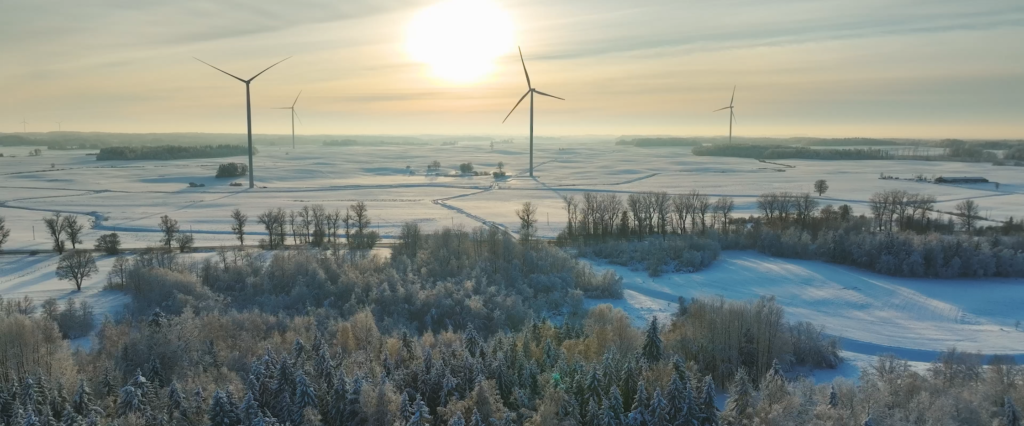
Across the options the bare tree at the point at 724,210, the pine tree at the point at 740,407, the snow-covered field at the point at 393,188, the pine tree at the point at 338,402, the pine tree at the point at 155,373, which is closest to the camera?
the pine tree at the point at 740,407

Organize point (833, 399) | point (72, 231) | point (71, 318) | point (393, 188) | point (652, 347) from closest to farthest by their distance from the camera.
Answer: point (833, 399), point (652, 347), point (71, 318), point (72, 231), point (393, 188)

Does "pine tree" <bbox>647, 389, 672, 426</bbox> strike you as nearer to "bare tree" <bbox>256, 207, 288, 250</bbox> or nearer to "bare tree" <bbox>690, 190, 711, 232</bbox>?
"bare tree" <bbox>256, 207, 288, 250</bbox>

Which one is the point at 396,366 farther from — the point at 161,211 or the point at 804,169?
the point at 804,169

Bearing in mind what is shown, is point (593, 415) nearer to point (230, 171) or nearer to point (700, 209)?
point (700, 209)

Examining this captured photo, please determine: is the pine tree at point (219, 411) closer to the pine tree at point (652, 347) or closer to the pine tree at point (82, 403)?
the pine tree at point (82, 403)

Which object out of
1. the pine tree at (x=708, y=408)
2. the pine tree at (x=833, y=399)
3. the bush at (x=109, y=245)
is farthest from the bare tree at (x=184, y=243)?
the pine tree at (x=833, y=399)

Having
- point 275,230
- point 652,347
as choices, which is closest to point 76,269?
point 275,230
